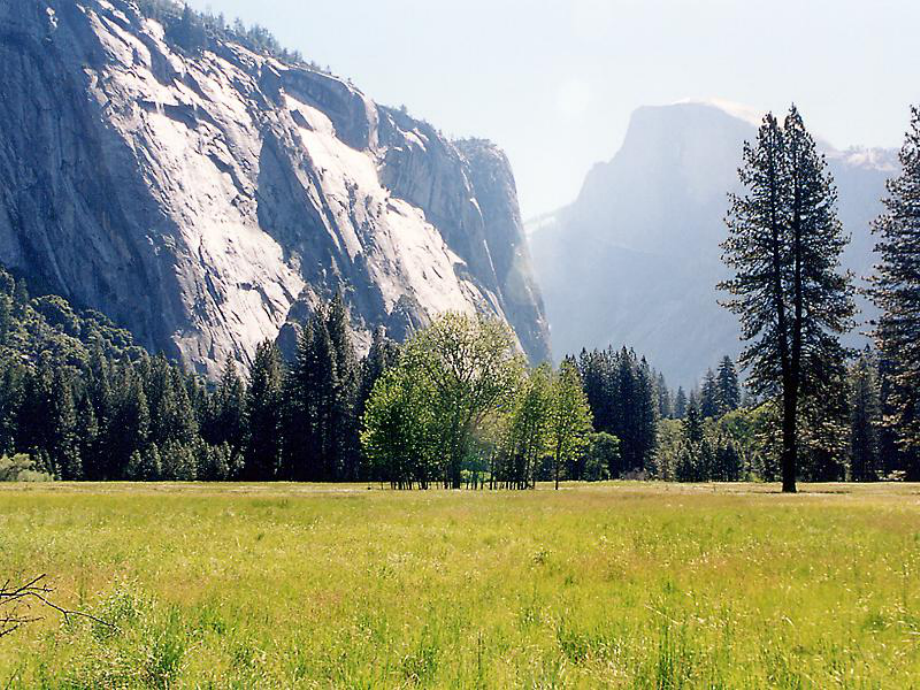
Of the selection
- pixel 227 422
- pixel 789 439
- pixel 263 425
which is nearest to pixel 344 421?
pixel 263 425

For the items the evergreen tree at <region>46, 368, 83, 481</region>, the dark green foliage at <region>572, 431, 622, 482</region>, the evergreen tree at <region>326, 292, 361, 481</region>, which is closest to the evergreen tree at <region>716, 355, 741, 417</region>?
the dark green foliage at <region>572, 431, 622, 482</region>

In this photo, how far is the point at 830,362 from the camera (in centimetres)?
3494

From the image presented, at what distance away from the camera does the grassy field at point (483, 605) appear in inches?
255

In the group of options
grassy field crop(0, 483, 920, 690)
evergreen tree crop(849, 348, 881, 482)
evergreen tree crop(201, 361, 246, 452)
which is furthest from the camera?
evergreen tree crop(201, 361, 246, 452)

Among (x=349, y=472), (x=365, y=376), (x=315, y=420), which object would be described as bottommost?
(x=349, y=472)

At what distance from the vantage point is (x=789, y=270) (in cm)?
A: 3556

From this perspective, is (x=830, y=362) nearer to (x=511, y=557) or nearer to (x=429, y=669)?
(x=511, y=557)

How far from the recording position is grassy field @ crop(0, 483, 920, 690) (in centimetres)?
646

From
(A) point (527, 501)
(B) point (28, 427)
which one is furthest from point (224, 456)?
(A) point (527, 501)

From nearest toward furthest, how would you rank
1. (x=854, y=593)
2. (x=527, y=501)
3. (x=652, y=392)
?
1. (x=854, y=593)
2. (x=527, y=501)
3. (x=652, y=392)

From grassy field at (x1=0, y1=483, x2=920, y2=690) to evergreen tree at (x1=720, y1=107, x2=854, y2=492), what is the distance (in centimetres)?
1890

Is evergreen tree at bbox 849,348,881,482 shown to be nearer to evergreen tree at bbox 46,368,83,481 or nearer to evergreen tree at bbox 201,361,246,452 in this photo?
evergreen tree at bbox 201,361,246,452

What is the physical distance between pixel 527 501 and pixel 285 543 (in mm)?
15284

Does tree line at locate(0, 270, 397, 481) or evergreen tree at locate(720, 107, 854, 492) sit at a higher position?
evergreen tree at locate(720, 107, 854, 492)
